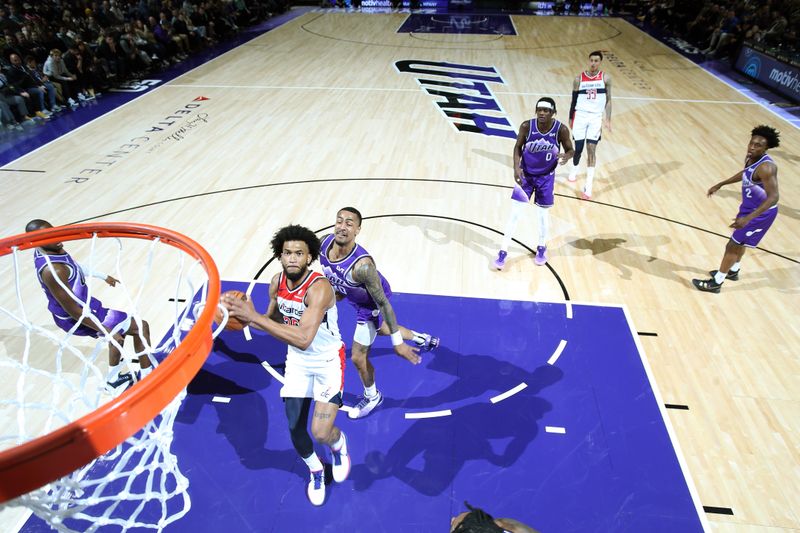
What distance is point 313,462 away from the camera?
10.9 feet

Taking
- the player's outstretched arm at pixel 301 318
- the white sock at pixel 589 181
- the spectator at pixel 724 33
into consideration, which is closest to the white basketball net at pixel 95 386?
the player's outstretched arm at pixel 301 318

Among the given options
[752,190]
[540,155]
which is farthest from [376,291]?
[752,190]

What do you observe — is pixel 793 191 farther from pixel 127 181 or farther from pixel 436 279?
pixel 127 181

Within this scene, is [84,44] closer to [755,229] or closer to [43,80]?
[43,80]

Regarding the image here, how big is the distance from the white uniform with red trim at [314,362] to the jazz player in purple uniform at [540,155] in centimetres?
279

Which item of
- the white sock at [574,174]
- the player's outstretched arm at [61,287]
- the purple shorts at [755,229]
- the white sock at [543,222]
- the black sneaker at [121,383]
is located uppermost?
the player's outstretched arm at [61,287]

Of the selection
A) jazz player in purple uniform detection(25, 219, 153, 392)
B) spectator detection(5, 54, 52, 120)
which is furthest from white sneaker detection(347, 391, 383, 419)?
spectator detection(5, 54, 52, 120)

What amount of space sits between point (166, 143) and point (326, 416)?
7.35m

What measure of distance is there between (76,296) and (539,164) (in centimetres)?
406

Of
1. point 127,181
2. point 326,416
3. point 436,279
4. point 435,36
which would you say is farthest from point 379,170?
point 435,36

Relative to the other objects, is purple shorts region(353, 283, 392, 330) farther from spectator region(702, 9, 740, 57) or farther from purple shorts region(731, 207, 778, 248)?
spectator region(702, 9, 740, 57)

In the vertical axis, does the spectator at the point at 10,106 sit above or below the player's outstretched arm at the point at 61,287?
below

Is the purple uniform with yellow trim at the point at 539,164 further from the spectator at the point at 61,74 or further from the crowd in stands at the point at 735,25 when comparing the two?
the spectator at the point at 61,74

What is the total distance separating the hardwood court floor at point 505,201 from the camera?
4.15 metres
